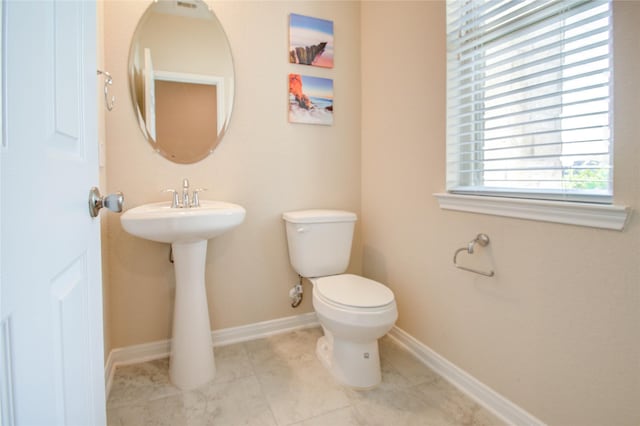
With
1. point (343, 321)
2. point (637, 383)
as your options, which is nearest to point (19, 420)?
point (343, 321)

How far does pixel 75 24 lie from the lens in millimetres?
656

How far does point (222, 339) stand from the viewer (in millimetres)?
2053

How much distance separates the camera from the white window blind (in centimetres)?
113

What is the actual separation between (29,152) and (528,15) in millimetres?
1610

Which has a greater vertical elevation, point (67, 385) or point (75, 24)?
point (75, 24)

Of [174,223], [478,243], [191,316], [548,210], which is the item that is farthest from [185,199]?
[548,210]

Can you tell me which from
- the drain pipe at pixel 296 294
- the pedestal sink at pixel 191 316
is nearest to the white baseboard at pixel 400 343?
the drain pipe at pixel 296 294

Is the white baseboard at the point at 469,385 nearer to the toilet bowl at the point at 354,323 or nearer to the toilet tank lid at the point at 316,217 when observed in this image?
the toilet bowl at the point at 354,323

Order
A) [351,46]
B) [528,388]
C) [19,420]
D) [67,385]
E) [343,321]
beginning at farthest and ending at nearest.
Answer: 1. [351,46]
2. [343,321]
3. [528,388]
4. [67,385]
5. [19,420]

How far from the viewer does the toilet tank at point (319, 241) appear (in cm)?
199

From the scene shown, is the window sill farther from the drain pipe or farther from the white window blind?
the drain pipe

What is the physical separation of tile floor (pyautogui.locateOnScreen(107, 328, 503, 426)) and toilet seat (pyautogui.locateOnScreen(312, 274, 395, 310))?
0.43m

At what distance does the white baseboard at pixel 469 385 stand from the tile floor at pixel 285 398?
33mm

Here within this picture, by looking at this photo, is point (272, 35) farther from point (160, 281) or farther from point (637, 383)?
point (637, 383)
